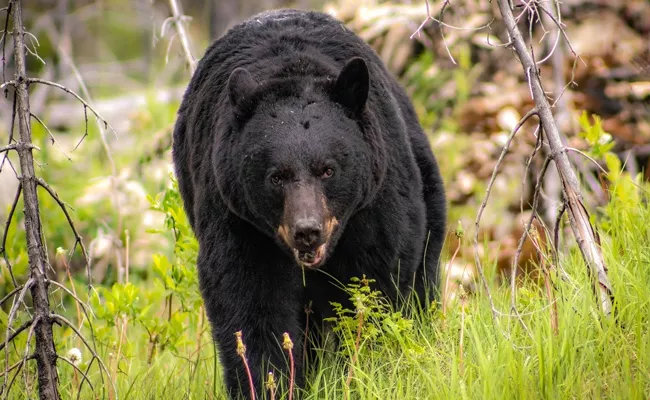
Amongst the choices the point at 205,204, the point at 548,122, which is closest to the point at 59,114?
the point at 205,204

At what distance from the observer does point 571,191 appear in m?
3.21

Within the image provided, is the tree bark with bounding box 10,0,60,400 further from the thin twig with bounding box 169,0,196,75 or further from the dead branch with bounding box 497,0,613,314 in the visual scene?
the thin twig with bounding box 169,0,196,75

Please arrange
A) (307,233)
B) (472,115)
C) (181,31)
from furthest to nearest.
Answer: (472,115) → (181,31) → (307,233)

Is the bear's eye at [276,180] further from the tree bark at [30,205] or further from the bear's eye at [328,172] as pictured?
the tree bark at [30,205]

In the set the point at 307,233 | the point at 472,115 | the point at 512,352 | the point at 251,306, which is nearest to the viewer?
the point at 512,352

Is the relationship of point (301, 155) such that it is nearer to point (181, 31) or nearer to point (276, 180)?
point (276, 180)

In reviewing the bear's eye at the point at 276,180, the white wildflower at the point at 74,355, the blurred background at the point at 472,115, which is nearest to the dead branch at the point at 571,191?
the bear's eye at the point at 276,180

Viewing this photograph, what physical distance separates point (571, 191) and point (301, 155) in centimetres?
108

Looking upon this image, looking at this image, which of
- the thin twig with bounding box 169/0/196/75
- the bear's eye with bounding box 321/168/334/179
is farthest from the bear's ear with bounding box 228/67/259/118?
the thin twig with bounding box 169/0/196/75

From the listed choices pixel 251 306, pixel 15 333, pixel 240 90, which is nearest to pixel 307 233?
pixel 251 306

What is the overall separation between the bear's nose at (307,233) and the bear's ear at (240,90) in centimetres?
62

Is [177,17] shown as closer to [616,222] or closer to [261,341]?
[261,341]

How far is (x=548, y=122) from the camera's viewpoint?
10.7 feet

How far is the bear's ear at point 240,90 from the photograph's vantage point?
3.66 metres
